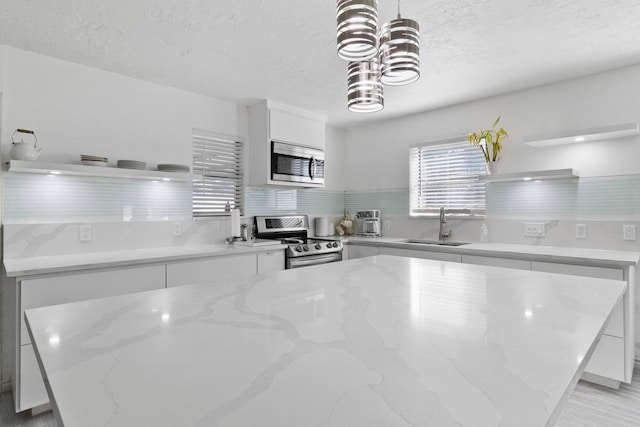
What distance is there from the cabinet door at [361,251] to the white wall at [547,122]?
0.93m

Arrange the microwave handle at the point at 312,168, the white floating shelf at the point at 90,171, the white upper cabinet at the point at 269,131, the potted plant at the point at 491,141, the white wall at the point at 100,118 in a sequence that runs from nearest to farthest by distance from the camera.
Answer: the white floating shelf at the point at 90,171, the white wall at the point at 100,118, the potted plant at the point at 491,141, the white upper cabinet at the point at 269,131, the microwave handle at the point at 312,168

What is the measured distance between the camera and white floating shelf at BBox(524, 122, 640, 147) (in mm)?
2639

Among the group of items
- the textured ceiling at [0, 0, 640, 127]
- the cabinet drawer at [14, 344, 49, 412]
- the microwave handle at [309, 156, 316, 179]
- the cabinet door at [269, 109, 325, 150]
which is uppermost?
the textured ceiling at [0, 0, 640, 127]

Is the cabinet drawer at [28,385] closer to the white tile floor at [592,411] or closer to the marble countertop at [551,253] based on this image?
the white tile floor at [592,411]

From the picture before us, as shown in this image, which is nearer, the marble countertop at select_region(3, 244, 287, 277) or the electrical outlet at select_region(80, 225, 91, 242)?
the marble countertop at select_region(3, 244, 287, 277)

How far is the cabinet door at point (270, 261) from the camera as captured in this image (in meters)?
3.35

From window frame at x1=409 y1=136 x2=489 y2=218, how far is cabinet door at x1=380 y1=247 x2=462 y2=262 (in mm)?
674

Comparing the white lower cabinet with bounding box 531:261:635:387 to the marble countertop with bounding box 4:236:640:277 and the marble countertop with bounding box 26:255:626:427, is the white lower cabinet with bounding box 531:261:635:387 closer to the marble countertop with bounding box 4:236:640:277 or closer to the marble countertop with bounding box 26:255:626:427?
the marble countertop with bounding box 4:236:640:277

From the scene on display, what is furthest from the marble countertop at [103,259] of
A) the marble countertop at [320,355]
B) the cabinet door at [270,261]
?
the marble countertop at [320,355]

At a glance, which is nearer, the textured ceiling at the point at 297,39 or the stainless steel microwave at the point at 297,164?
the textured ceiling at the point at 297,39

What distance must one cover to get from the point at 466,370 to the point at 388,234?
3.90m

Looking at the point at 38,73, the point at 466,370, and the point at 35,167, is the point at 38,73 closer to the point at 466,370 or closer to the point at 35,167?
the point at 35,167

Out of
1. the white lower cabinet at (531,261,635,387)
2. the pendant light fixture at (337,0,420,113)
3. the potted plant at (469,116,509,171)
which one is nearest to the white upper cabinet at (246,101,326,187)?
the potted plant at (469,116,509,171)

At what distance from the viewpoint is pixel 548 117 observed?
3.29 meters
